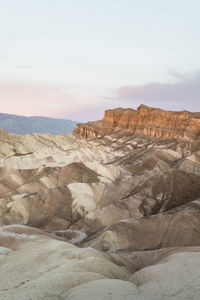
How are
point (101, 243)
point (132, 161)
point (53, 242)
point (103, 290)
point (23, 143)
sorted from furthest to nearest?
point (23, 143) → point (132, 161) → point (101, 243) → point (53, 242) → point (103, 290)

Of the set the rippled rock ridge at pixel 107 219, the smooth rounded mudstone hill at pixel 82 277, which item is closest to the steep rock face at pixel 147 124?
the rippled rock ridge at pixel 107 219

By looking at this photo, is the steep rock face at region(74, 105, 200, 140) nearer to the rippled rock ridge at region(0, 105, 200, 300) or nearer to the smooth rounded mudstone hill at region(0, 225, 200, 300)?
the rippled rock ridge at region(0, 105, 200, 300)

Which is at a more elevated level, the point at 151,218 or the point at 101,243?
the point at 151,218

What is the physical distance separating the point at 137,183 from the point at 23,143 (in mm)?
46116

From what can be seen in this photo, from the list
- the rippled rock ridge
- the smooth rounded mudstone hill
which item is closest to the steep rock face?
the rippled rock ridge

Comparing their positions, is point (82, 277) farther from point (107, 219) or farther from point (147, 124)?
point (147, 124)

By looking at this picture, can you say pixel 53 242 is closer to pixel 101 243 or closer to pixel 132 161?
pixel 101 243

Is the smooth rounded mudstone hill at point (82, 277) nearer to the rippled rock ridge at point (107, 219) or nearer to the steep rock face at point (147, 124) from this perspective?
the rippled rock ridge at point (107, 219)

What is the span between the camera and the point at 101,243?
22484 millimetres

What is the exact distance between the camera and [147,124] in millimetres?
74188

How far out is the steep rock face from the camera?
6407cm

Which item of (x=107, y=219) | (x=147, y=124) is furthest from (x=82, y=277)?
(x=147, y=124)

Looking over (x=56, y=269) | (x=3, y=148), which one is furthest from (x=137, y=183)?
(x=3, y=148)

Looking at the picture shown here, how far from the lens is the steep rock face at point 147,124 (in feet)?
210
